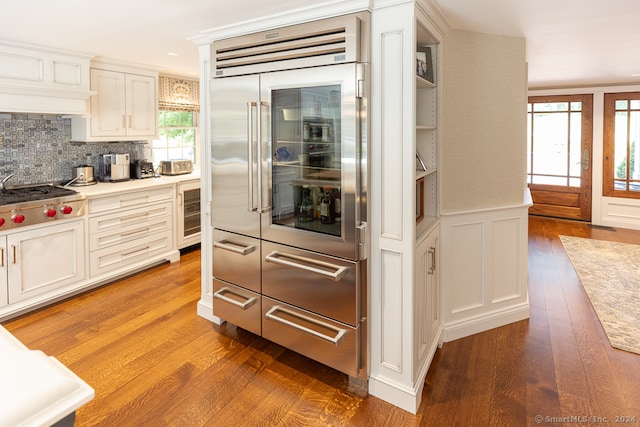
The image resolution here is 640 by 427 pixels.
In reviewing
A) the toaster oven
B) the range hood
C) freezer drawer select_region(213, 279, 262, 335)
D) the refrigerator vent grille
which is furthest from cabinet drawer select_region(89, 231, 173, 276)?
the refrigerator vent grille

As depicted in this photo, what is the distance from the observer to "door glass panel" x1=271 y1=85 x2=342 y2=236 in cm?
223

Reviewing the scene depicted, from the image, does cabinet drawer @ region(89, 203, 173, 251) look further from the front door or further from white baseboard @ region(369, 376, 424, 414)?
the front door

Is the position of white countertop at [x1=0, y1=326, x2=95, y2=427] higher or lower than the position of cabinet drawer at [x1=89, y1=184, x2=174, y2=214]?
lower

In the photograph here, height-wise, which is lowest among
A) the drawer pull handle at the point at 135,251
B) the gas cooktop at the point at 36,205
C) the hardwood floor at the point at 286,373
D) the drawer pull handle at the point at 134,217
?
the hardwood floor at the point at 286,373

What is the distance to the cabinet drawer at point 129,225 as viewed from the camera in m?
3.77

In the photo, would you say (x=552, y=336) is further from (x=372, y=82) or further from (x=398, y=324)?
(x=372, y=82)

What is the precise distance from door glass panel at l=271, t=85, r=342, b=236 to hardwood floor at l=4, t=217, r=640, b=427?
3.09 feet

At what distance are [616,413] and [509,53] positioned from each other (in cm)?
235

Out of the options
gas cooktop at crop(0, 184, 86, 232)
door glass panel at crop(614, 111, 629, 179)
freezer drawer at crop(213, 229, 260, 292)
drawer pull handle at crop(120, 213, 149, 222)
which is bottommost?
freezer drawer at crop(213, 229, 260, 292)

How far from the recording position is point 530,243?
5.46 metres

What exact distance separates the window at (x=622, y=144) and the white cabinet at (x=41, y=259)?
7.32m

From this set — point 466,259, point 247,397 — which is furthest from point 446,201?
point 247,397

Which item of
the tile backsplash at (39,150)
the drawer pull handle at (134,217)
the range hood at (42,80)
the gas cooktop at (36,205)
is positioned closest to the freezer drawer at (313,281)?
the gas cooktop at (36,205)

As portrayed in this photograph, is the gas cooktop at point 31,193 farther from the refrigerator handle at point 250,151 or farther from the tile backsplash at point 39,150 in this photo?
the refrigerator handle at point 250,151
